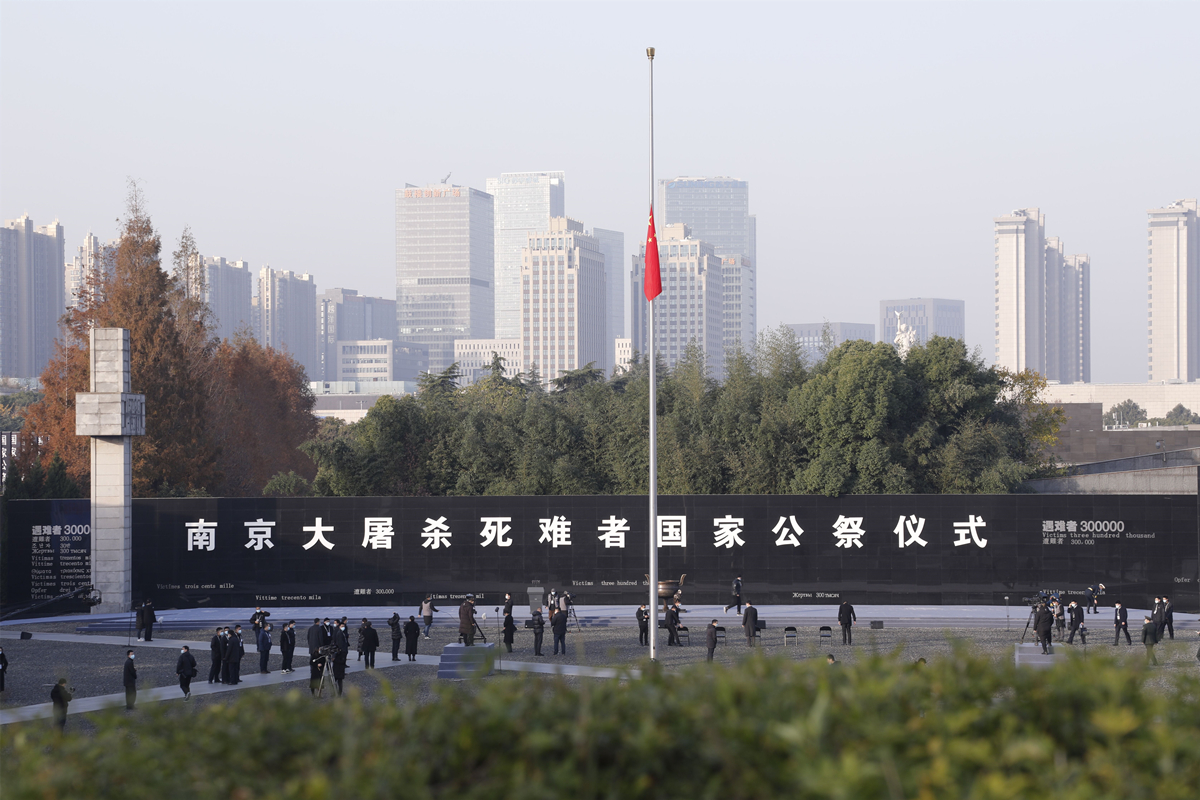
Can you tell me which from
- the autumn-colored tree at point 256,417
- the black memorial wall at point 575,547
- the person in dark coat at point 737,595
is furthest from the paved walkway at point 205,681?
the autumn-colored tree at point 256,417

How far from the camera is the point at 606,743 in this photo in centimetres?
441

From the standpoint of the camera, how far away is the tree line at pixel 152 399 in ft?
116

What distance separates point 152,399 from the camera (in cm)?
3569

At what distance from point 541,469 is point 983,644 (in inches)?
626

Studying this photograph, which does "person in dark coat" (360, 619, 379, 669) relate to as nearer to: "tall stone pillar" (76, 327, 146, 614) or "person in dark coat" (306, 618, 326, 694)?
"person in dark coat" (306, 618, 326, 694)

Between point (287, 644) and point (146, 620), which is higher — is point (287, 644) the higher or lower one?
the higher one

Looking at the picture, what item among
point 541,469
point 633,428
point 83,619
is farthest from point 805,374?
point 83,619

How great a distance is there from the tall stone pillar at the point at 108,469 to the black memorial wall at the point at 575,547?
112 cm

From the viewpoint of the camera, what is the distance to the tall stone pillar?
2627cm

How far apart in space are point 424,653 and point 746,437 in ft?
46.7

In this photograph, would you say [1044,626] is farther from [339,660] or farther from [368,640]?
[339,660]

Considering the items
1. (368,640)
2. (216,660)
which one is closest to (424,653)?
(368,640)

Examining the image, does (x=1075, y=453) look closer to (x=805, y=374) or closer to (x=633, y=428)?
(x=805, y=374)

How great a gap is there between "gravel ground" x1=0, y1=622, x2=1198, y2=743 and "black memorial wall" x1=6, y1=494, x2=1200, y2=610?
2.83m
